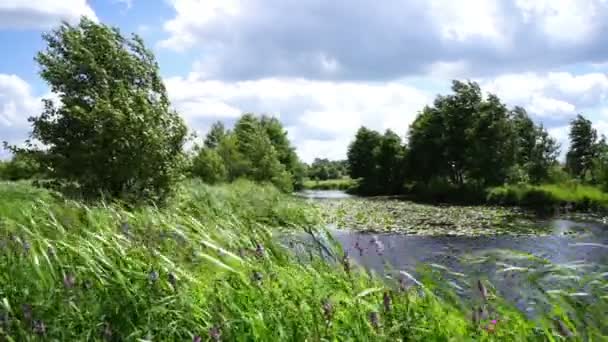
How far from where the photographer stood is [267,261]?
4.79 m

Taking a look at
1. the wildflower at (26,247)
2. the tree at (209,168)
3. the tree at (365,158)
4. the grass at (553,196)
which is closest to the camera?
the wildflower at (26,247)

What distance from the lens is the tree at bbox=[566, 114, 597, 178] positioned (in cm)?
5416

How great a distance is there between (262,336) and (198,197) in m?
14.9

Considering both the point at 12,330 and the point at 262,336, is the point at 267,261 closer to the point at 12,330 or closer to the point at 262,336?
the point at 262,336

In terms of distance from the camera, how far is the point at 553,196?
37.2 m

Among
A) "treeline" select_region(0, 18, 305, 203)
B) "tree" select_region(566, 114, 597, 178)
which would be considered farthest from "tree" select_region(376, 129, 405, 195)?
"treeline" select_region(0, 18, 305, 203)

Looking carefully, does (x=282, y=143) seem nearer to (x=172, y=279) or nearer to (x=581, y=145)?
(x=581, y=145)

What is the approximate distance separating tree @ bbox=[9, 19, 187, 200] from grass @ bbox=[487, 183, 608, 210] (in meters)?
25.6

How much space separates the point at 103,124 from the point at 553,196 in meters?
30.4

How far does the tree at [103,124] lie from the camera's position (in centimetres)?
1518

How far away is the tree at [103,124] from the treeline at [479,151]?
30311 millimetres

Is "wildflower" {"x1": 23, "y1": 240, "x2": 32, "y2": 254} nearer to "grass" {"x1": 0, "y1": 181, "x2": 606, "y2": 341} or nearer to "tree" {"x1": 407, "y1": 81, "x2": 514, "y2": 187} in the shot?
"grass" {"x1": 0, "y1": 181, "x2": 606, "y2": 341}

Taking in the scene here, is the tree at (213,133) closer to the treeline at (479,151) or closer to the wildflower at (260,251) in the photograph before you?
the treeline at (479,151)

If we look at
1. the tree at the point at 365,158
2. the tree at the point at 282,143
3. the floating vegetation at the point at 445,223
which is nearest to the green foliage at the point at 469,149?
the tree at the point at 365,158
